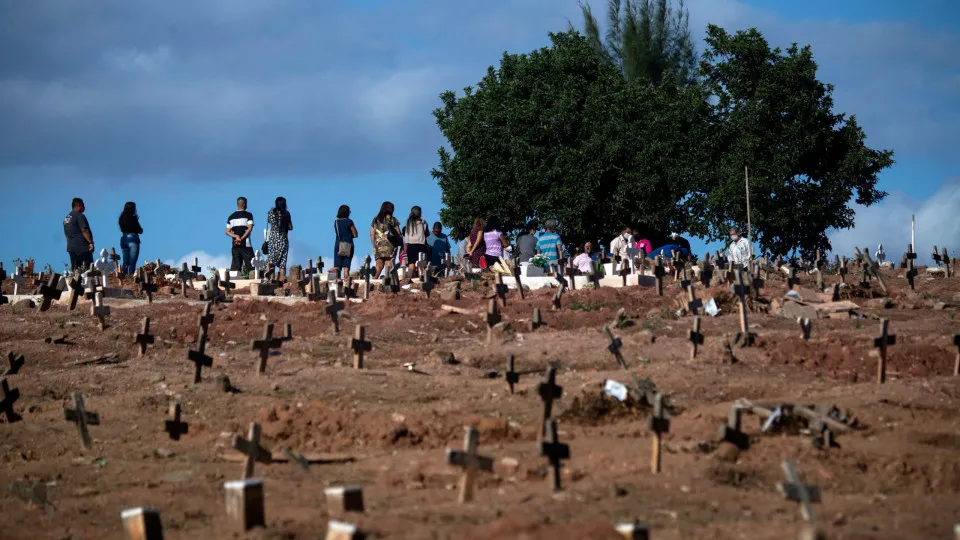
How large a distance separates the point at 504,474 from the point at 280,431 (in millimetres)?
2664

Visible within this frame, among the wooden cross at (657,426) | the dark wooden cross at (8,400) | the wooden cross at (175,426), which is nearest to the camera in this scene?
the wooden cross at (657,426)

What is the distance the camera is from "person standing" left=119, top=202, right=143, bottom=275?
88.4 ft

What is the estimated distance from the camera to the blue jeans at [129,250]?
27391 millimetres

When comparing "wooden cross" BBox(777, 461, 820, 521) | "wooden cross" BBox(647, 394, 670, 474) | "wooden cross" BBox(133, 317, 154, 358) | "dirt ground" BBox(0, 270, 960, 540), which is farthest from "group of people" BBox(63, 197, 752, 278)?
"wooden cross" BBox(777, 461, 820, 521)

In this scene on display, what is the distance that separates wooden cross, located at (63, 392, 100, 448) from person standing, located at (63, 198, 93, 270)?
1443cm

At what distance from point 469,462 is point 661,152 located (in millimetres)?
35795

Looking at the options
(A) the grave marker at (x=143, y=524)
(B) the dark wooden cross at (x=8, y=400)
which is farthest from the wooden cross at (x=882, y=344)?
(B) the dark wooden cross at (x=8, y=400)

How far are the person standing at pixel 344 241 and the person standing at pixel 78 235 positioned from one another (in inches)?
175

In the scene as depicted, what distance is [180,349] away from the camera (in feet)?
53.8

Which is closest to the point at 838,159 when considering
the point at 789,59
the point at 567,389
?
the point at 789,59

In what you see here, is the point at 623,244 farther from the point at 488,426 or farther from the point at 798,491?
the point at 798,491

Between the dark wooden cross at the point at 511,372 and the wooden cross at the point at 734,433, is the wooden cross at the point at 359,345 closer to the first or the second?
the dark wooden cross at the point at 511,372

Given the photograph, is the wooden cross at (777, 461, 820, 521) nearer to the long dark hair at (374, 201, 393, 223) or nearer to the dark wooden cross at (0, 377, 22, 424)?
the dark wooden cross at (0, 377, 22, 424)

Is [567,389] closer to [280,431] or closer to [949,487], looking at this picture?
[280,431]
